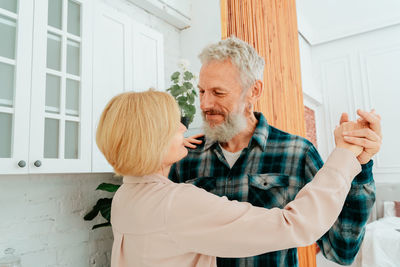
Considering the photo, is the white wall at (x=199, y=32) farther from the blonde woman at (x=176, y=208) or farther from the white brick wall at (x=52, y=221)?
the blonde woman at (x=176, y=208)

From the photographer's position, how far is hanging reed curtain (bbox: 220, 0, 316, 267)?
2490mm

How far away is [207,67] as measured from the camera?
1.35m

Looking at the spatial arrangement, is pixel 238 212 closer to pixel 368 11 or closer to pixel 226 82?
pixel 226 82

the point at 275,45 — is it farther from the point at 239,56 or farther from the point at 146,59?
the point at 239,56

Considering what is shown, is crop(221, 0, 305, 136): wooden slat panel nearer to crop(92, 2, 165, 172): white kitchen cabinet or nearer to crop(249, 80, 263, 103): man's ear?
crop(92, 2, 165, 172): white kitchen cabinet

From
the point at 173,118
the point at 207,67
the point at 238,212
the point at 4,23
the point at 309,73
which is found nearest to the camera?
the point at 238,212

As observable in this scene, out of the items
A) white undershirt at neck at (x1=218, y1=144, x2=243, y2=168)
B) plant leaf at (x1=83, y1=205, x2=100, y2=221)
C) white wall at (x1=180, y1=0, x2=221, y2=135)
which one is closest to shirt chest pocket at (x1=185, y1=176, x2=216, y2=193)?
white undershirt at neck at (x1=218, y1=144, x2=243, y2=168)

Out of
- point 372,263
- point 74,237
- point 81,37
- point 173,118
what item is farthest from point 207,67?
point 372,263

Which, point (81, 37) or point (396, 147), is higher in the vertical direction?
point (81, 37)

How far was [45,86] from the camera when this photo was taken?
133 cm

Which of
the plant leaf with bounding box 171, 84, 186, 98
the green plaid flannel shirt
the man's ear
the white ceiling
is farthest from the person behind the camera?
the white ceiling

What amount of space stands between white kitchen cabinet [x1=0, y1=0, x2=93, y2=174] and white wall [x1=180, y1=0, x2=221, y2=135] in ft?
3.67

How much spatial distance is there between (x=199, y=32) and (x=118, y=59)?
114cm

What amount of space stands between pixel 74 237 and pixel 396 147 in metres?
5.35
